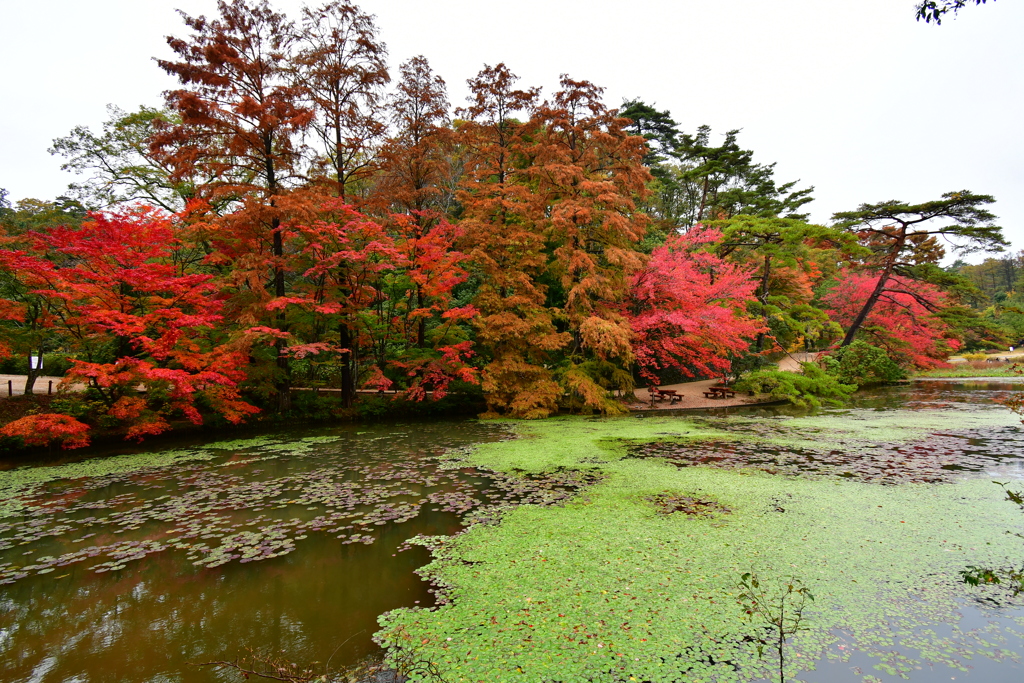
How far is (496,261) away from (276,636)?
1050 cm

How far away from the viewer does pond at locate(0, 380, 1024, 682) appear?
281 centimetres

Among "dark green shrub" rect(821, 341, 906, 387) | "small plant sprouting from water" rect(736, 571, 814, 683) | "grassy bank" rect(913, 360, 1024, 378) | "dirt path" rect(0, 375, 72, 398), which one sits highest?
"dirt path" rect(0, 375, 72, 398)

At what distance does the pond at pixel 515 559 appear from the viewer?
9.22 feet

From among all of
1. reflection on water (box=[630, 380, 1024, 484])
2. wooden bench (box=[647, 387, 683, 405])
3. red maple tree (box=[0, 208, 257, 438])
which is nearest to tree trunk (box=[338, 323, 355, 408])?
red maple tree (box=[0, 208, 257, 438])

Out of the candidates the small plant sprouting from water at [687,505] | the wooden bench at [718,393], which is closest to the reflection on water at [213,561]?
the small plant sprouting from water at [687,505]

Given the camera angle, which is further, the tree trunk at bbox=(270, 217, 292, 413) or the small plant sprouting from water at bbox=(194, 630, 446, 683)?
the tree trunk at bbox=(270, 217, 292, 413)

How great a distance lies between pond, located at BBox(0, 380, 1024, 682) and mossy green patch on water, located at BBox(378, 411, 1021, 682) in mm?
19

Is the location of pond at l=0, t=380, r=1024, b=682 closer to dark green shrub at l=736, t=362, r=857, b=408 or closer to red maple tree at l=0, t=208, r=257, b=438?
red maple tree at l=0, t=208, r=257, b=438

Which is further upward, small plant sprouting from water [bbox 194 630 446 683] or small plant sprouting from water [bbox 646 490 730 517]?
small plant sprouting from water [bbox 194 630 446 683]

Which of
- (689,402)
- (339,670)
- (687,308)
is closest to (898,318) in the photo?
(689,402)

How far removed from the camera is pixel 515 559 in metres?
4.04

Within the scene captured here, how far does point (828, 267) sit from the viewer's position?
2352 cm

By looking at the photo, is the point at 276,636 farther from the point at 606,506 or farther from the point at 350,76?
the point at 350,76

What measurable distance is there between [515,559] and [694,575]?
1.47 meters
